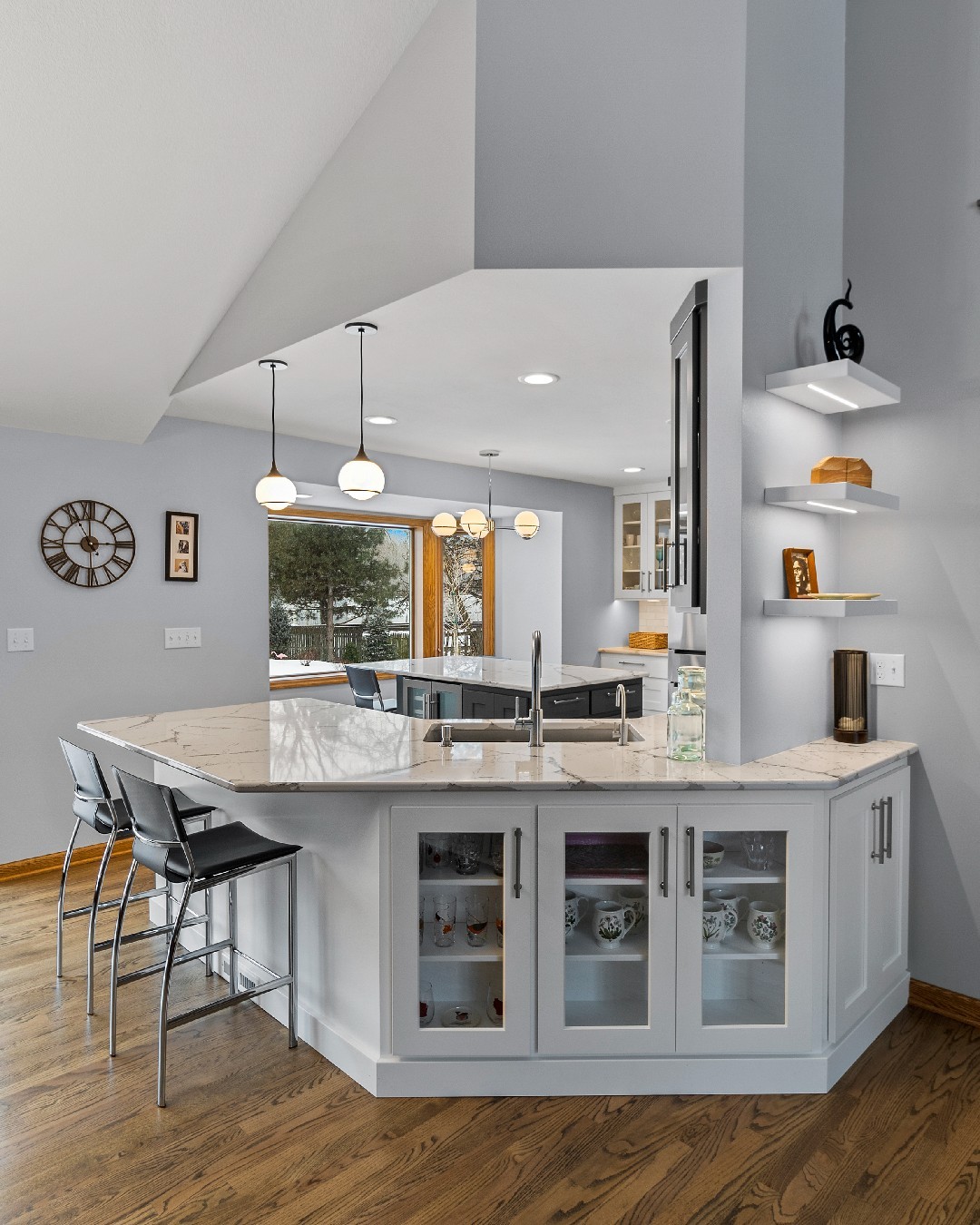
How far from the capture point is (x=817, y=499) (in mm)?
2424

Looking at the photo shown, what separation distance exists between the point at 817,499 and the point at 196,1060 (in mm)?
2456

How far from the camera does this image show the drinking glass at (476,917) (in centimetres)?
227

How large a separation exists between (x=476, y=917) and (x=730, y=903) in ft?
2.31

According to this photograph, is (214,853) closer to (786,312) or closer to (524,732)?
(524,732)

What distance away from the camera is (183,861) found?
229 cm

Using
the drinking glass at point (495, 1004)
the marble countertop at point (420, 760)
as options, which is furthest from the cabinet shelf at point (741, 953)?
the drinking glass at point (495, 1004)

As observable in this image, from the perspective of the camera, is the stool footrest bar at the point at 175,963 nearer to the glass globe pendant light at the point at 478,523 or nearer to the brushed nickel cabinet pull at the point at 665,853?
the brushed nickel cabinet pull at the point at 665,853

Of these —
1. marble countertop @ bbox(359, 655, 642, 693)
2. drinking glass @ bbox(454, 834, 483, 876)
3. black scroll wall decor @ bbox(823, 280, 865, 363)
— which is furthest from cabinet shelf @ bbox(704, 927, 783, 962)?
marble countertop @ bbox(359, 655, 642, 693)

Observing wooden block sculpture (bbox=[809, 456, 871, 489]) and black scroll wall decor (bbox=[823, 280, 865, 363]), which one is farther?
black scroll wall decor (bbox=[823, 280, 865, 363])

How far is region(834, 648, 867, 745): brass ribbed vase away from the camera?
2723 millimetres

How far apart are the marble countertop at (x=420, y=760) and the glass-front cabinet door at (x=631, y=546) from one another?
13.7 feet

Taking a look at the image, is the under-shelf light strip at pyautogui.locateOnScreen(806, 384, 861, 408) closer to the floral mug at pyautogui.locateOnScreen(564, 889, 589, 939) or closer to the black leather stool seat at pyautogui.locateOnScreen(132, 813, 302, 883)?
the floral mug at pyautogui.locateOnScreen(564, 889, 589, 939)

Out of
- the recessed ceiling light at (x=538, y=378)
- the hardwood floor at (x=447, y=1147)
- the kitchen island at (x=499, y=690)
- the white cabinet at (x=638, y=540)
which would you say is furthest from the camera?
the white cabinet at (x=638, y=540)

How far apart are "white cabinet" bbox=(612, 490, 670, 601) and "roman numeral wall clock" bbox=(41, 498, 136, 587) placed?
13.9 ft
